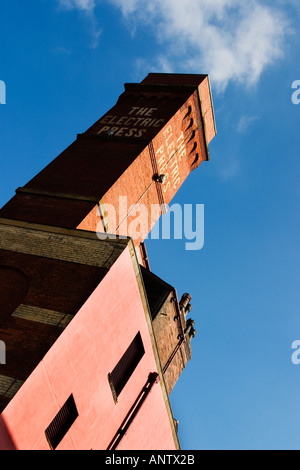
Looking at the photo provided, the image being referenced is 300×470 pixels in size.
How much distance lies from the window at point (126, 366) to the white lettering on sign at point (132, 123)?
35.3 ft

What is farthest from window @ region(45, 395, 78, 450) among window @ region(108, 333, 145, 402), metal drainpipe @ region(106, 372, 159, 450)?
metal drainpipe @ region(106, 372, 159, 450)

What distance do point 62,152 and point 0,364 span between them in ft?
43.1

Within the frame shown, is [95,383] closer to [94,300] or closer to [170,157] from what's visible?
[94,300]

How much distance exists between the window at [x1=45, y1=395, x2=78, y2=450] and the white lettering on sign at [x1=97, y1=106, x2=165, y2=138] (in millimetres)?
13760

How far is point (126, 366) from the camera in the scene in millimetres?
14695

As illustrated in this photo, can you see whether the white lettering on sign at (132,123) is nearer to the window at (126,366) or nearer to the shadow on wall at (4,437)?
the window at (126,366)

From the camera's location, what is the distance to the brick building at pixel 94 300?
1141 cm

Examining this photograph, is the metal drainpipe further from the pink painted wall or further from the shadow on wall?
the shadow on wall

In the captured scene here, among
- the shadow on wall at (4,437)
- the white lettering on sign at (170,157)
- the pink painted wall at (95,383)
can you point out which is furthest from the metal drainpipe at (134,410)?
the white lettering on sign at (170,157)

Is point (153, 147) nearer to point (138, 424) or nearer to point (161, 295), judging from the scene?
point (161, 295)

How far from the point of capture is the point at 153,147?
73.6 feet

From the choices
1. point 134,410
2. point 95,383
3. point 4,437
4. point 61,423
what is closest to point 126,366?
point 134,410

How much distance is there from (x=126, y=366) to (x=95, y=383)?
2.05 meters

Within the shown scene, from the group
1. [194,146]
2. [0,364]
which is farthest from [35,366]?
[194,146]
